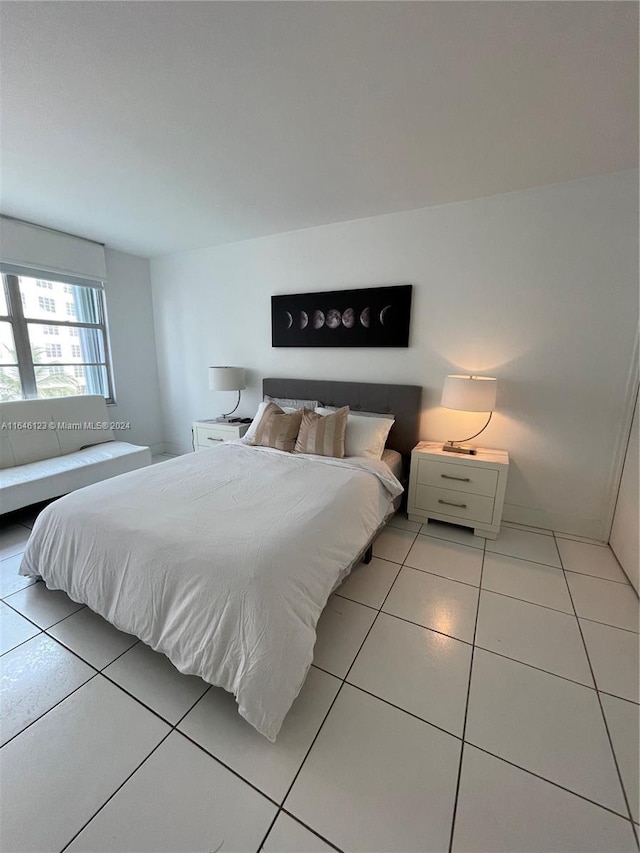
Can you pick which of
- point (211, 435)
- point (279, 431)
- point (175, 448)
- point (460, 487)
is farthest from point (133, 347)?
point (460, 487)

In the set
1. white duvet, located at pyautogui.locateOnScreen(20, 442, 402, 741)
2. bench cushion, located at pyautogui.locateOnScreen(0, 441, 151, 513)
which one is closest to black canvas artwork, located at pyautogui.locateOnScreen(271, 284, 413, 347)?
white duvet, located at pyautogui.locateOnScreen(20, 442, 402, 741)

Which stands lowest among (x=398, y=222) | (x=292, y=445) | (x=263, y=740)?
(x=263, y=740)

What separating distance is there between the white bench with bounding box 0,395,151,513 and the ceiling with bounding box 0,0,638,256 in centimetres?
176

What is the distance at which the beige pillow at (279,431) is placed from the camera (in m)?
2.65

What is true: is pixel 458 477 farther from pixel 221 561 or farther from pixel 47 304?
pixel 47 304

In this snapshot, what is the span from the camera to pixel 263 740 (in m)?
1.21

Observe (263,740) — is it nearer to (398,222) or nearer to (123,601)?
(123,601)

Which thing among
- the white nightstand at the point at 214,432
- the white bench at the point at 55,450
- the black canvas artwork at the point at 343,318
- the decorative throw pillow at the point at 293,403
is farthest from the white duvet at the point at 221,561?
the black canvas artwork at the point at 343,318

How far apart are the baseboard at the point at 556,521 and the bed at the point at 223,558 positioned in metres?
1.27

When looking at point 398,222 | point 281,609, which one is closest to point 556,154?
point 398,222

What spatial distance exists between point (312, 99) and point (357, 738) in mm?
2659

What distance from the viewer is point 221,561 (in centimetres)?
130

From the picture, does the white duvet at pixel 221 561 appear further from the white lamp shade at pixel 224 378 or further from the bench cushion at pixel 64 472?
the white lamp shade at pixel 224 378

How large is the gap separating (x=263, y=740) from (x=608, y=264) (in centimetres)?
322
